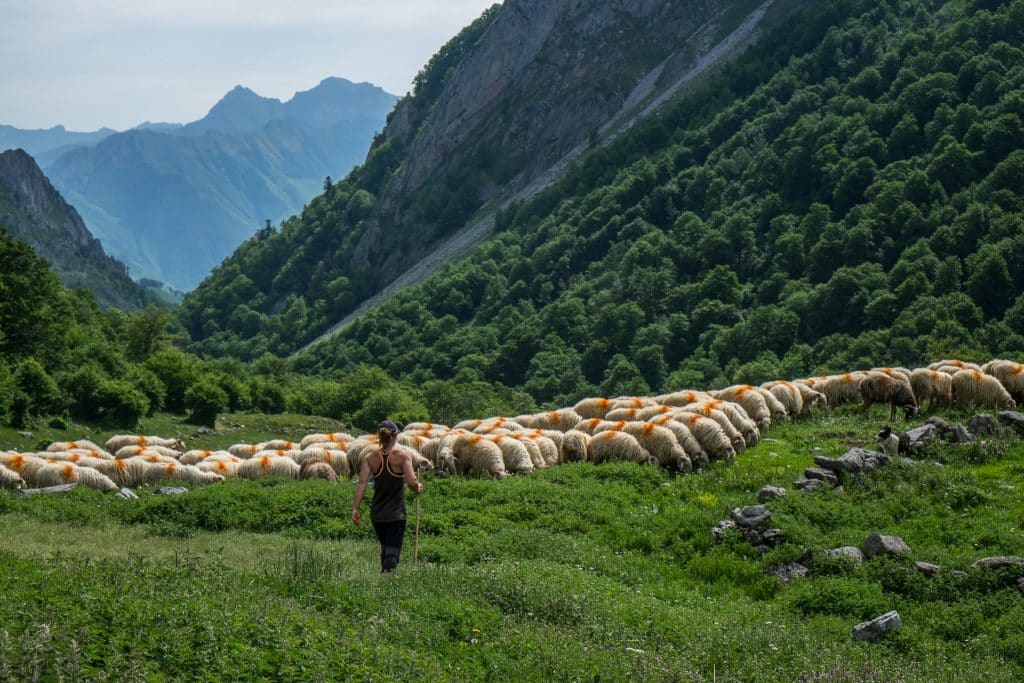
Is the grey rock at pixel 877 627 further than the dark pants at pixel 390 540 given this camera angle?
No

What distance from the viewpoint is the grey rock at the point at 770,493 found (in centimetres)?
2131

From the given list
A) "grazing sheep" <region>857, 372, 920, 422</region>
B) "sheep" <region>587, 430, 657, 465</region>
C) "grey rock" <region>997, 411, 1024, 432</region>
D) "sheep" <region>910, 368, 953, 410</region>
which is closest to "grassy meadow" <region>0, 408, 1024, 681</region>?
"grey rock" <region>997, 411, 1024, 432</region>

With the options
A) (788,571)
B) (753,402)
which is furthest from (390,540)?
(753,402)

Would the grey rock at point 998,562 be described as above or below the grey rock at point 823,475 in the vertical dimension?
above

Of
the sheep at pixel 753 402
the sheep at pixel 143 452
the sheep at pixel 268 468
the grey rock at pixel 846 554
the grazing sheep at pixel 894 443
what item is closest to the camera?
the grey rock at pixel 846 554

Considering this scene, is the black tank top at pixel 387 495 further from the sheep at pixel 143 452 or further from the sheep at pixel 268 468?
the sheep at pixel 143 452

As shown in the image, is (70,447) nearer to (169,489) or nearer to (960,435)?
(169,489)

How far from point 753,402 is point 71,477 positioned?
845 inches

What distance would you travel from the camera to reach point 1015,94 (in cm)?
11238

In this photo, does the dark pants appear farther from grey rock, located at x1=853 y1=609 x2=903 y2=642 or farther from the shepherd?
grey rock, located at x1=853 y1=609 x2=903 y2=642

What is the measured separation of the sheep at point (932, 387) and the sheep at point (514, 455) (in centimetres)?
1372

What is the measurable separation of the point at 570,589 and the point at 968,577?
21.3 feet

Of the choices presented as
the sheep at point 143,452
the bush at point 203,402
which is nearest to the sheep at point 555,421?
the sheep at point 143,452

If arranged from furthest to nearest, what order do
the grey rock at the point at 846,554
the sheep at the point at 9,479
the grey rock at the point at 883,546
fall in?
the sheep at the point at 9,479, the grey rock at the point at 846,554, the grey rock at the point at 883,546
